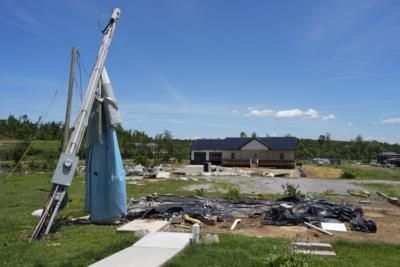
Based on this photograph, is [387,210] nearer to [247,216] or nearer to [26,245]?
[247,216]

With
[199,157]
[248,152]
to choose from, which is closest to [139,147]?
[199,157]

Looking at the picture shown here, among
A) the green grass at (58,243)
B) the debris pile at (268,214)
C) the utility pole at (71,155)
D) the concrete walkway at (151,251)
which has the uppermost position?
the utility pole at (71,155)

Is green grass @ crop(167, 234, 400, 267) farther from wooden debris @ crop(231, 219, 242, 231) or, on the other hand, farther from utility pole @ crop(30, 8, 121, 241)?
utility pole @ crop(30, 8, 121, 241)

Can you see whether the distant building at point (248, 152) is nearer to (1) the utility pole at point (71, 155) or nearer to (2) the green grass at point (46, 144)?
(2) the green grass at point (46, 144)

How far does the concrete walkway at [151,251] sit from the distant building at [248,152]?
37.6 metres

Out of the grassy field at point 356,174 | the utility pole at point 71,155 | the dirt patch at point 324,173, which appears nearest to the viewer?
the utility pole at point 71,155

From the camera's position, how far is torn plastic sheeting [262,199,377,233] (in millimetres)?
9459

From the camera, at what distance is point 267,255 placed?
255 inches

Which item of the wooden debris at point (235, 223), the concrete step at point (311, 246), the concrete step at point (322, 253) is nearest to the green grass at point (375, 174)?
the wooden debris at point (235, 223)

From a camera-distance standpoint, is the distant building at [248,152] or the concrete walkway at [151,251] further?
the distant building at [248,152]

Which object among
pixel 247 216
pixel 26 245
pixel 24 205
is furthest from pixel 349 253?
pixel 24 205

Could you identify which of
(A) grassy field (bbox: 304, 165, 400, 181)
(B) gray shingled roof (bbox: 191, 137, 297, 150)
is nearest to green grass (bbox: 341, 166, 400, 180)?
(A) grassy field (bbox: 304, 165, 400, 181)

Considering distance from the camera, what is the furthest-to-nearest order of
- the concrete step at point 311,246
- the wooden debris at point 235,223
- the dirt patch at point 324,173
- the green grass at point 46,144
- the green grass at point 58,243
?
the green grass at point 46,144
the dirt patch at point 324,173
the wooden debris at point 235,223
the concrete step at point 311,246
the green grass at point 58,243

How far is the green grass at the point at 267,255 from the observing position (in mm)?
5852
